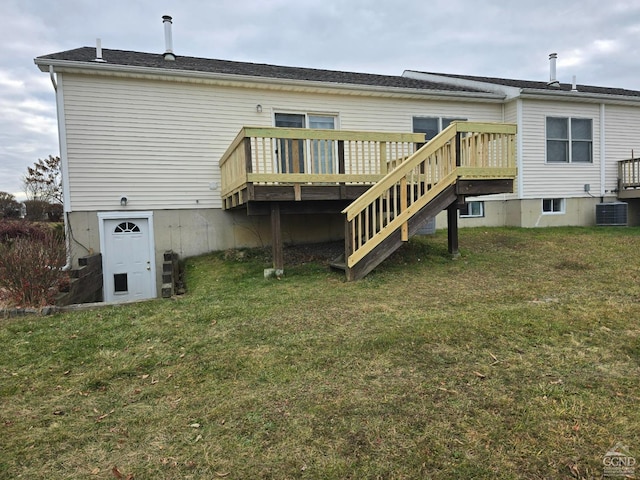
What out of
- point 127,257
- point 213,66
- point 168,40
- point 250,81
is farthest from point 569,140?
point 127,257

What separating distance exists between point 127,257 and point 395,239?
6.23 meters

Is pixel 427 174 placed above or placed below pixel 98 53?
below

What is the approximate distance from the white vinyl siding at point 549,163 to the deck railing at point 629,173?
815 mm

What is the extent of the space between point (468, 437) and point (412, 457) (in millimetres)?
401

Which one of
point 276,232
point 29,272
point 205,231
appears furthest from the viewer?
point 205,231

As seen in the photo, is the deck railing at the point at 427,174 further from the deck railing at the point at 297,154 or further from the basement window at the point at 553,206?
the basement window at the point at 553,206

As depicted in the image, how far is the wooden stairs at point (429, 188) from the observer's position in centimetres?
623

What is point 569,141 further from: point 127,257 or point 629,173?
point 127,257

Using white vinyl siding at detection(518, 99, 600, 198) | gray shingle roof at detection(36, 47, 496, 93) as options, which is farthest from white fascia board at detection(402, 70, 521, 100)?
white vinyl siding at detection(518, 99, 600, 198)

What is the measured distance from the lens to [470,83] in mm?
11984

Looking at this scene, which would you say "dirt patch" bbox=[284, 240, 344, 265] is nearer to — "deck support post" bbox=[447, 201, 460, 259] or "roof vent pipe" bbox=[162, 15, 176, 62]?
"deck support post" bbox=[447, 201, 460, 259]

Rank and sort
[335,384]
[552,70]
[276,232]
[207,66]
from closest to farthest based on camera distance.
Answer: [335,384] < [276,232] < [207,66] < [552,70]

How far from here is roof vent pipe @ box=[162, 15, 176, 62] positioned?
32.4ft

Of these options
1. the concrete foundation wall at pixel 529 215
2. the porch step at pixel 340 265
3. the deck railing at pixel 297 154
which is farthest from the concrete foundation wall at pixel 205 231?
the concrete foundation wall at pixel 529 215
